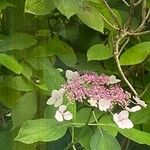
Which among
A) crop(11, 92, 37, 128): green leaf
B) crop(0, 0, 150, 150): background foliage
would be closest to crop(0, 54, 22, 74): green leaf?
crop(0, 0, 150, 150): background foliage

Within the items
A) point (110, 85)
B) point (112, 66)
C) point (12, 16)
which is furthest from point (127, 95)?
point (12, 16)

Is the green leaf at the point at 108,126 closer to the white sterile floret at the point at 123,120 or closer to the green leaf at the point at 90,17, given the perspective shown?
the white sterile floret at the point at 123,120

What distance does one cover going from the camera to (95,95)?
708 mm

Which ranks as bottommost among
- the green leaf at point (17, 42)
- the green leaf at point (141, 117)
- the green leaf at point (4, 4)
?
the green leaf at point (141, 117)

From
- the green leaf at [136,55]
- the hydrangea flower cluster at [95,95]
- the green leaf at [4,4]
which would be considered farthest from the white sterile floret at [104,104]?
the green leaf at [4,4]

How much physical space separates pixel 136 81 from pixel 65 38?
14 centimetres

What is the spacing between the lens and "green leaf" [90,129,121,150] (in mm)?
745

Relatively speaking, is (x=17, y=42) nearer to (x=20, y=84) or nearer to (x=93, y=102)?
(x=20, y=84)

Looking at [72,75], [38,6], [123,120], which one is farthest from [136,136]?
[38,6]

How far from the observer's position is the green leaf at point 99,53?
31.7 inches

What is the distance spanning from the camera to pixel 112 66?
0.87m

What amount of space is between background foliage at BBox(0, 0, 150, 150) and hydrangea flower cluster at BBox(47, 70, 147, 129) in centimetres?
2

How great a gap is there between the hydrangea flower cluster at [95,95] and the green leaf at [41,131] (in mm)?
15

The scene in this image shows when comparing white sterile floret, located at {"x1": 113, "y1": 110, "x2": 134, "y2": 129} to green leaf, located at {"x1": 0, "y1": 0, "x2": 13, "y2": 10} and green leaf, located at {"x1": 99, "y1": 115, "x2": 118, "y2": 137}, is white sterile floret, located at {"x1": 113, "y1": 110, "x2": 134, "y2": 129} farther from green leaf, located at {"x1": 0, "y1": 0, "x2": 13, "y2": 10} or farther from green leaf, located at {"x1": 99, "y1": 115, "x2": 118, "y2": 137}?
green leaf, located at {"x1": 0, "y1": 0, "x2": 13, "y2": 10}
